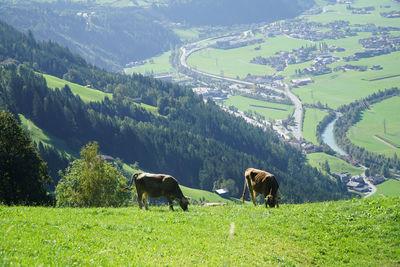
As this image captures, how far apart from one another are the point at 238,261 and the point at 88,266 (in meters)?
7.87

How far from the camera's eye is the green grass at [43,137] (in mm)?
159250

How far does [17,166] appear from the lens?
161 feet

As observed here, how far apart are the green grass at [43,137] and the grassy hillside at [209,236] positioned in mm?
140879

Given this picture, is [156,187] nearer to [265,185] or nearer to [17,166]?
[265,185]

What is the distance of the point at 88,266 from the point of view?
16.7 meters

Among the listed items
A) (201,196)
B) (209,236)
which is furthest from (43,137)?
(209,236)

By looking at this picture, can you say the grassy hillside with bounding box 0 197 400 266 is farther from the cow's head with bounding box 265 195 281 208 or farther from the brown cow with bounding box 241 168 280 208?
the brown cow with bounding box 241 168 280 208

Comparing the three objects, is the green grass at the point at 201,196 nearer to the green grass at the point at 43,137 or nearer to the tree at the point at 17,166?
the green grass at the point at 43,137

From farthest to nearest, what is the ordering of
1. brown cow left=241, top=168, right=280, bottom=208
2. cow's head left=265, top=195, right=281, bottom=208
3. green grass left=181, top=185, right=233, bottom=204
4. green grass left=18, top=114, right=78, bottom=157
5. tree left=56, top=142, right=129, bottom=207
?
1. green grass left=18, top=114, right=78, bottom=157
2. green grass left=181, top=185, right=233, bottom=204
3. tree left=56, top=142, right=129, bottom=207
4. brown cow left=241, top=168, right=280, bottom=208
5. cow's head left=265, top=195, right=281, bottom=208

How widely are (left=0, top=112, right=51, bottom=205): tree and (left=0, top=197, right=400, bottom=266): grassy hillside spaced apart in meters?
23.4

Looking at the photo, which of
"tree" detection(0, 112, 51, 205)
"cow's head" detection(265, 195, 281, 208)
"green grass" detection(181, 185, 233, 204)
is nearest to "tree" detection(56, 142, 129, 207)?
"tree" detection(0, 112, 51, 205)

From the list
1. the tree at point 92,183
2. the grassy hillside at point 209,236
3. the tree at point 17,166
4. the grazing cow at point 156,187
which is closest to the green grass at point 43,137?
the tree at point 92,183

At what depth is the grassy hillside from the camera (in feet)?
60.5

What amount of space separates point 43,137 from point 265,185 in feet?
483
